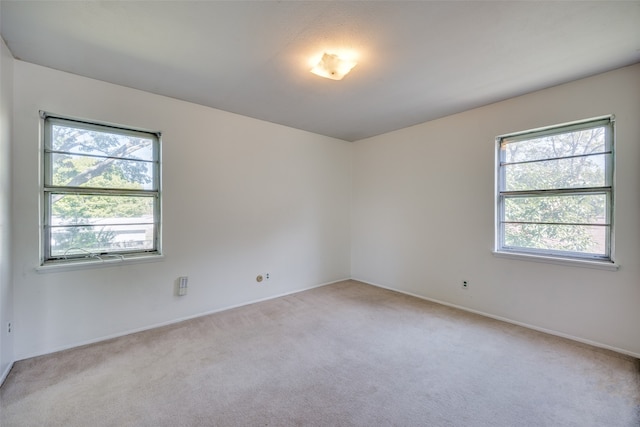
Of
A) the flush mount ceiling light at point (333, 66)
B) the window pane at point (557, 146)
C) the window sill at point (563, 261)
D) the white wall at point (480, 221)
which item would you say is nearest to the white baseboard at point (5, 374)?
the flush mount ceiling light at point (333, 66)

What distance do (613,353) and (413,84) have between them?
3178mm

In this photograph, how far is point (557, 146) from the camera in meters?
2.87

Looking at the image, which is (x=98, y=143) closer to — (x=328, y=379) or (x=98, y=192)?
(x=98, y=192)

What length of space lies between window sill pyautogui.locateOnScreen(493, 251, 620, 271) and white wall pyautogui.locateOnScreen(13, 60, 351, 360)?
2609 mm

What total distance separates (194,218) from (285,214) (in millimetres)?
1351

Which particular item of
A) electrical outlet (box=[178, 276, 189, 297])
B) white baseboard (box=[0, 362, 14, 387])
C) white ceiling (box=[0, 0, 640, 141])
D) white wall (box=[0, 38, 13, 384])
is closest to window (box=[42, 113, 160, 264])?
white wall (box=[0, 38, 13, 384])

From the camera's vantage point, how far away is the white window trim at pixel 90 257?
244 cm

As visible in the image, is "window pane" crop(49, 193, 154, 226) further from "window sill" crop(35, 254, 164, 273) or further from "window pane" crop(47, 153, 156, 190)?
"window sill" crop(35, 254, 164, 273)

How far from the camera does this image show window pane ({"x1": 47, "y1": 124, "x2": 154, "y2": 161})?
2.56m

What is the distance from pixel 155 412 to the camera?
67.6 inches

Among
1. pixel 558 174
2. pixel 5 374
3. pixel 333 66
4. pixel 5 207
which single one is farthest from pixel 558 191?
pixel 5 374

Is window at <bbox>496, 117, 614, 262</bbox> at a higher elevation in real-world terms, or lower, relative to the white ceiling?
lower

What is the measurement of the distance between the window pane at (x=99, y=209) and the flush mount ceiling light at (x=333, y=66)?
2.37 metres

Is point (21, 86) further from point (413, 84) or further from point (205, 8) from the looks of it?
point (413, 84)
